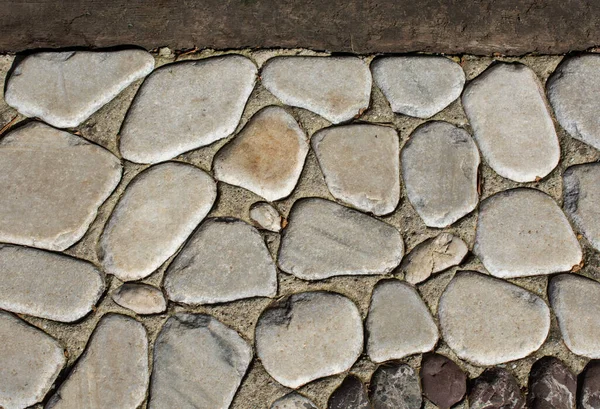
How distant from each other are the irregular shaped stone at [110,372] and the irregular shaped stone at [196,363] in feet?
0.14

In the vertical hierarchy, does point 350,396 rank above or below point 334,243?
below

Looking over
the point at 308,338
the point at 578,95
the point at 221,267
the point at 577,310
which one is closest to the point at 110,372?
the point at 221,267

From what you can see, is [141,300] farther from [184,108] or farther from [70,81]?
[70,81]

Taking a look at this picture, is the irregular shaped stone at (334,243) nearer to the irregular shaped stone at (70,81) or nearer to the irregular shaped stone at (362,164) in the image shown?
the irregular shaped stone at (362,164)

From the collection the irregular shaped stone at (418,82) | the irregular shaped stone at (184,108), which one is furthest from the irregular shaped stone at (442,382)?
the irregular shaped stone at (184,108)

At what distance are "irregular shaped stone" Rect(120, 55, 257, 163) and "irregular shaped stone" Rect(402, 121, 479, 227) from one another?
1.74 feet

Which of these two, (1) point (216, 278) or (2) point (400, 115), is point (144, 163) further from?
(2) point (400, 115)

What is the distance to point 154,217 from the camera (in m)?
1.85

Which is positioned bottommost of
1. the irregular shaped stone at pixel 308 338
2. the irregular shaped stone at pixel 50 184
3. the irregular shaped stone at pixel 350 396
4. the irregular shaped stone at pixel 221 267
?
the irregular shaped stone at pixel 350 396

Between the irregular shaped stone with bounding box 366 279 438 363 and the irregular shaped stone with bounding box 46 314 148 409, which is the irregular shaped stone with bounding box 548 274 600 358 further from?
the irregular shaped stone with bounding box 46 314 148 409

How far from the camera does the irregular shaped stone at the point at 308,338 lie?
177 cm

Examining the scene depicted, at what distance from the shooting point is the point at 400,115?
1.98m

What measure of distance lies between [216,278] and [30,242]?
1.73 ft

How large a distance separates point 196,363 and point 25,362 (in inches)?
17.9
